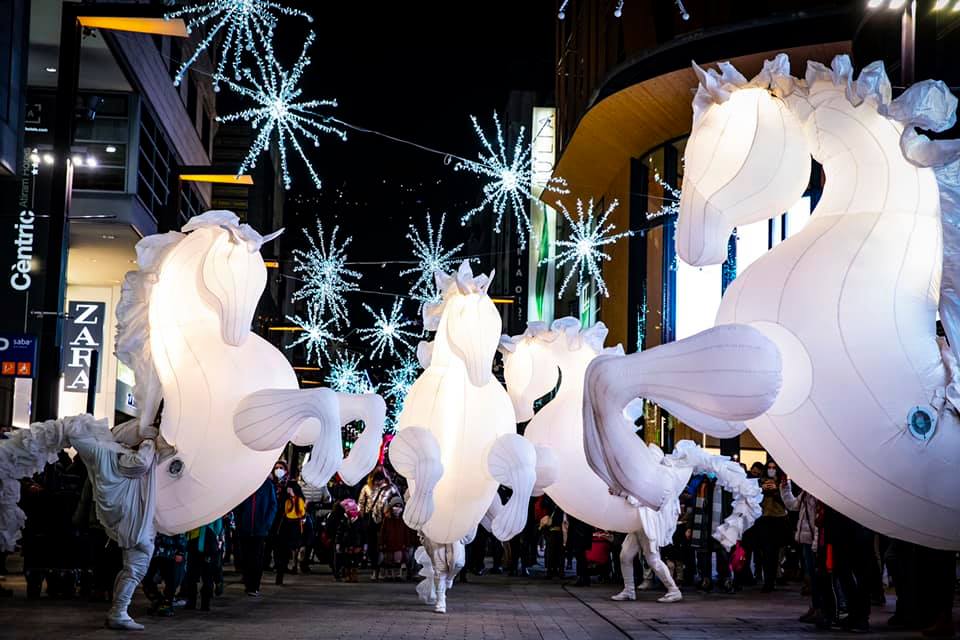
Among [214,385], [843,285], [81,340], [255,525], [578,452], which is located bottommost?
[255,525]

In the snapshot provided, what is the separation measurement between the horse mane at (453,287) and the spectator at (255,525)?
12.1 ft

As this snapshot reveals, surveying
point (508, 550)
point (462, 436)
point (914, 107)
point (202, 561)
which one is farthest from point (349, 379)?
point (914, 107)

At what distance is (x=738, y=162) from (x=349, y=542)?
15321mm

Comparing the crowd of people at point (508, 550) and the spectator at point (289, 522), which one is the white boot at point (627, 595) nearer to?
the crowd of people at point (508, 550)

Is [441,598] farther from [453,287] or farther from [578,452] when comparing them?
[453,287]

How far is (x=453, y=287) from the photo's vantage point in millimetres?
14359

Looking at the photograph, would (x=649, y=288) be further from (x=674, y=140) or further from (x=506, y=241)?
(x=506, y=241)

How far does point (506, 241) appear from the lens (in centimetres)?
8244

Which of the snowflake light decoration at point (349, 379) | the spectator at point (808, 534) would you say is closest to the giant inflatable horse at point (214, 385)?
the spectator at point (808, 534)

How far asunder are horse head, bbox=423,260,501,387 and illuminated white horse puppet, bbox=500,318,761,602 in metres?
1.33

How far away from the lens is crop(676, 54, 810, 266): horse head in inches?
300

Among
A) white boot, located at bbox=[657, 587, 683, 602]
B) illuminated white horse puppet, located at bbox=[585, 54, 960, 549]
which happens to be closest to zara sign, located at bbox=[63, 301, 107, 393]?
white boot, located at bbox=[657, 587, 683, 602]

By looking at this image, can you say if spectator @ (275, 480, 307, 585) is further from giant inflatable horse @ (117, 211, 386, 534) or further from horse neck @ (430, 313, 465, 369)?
giant inflatable horse @ (117, 211, 386, 534)

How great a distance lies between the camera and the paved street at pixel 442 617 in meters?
12.5
